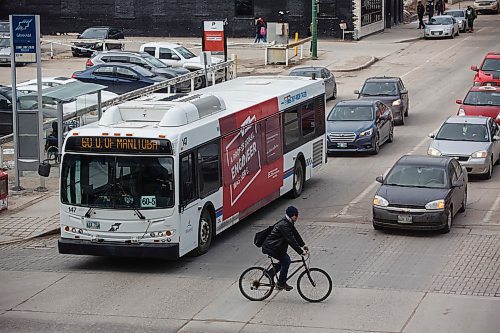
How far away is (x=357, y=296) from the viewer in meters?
18.2

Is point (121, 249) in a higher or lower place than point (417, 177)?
lower

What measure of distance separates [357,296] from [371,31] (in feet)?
174

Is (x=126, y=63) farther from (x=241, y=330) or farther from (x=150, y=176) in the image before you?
(x=241, y=330)

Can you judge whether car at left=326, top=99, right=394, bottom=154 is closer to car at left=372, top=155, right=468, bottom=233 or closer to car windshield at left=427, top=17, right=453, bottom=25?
car at left=372, top=155, right=468, bottom=233

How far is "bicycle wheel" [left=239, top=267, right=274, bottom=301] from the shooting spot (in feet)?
58.7

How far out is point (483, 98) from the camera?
3603cm

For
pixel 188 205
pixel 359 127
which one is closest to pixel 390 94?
pixel 359 127

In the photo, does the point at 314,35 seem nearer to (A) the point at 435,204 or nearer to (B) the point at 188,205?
(A) the point at 435,204

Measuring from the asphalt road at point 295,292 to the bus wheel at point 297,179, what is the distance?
196mm

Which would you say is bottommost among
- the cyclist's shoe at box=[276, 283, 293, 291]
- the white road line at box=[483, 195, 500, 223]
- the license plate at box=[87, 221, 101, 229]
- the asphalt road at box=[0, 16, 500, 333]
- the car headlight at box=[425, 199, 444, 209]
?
the asphalt road at box=[0, 16, 500, 333]

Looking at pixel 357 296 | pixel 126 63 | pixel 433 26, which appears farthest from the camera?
pixel 433 26

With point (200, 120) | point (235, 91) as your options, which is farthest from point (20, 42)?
point (200, 120)

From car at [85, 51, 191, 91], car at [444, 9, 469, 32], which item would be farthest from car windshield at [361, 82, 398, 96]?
car at [444, 9, 469, 32]

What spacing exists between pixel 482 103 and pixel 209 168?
657 inches
